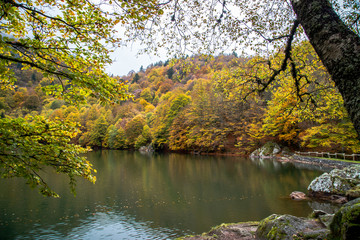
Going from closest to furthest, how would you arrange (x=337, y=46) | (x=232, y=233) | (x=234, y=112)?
(x=337, y=46)
(x=232, y=233)
(x=234, y=112)

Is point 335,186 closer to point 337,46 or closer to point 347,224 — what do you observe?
point 347,224

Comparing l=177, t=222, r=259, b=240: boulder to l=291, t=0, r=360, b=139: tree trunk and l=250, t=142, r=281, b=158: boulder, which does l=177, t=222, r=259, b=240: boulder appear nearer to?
l=291, t=0, r=360, b=139: tree trunk

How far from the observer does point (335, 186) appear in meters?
12.2

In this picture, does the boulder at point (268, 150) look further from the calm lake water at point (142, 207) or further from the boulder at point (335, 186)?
the boulder at point (335, 186)

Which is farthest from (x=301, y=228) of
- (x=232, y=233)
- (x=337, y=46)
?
(x=337, y=46)

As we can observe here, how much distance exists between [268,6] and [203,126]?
A: 124 feet

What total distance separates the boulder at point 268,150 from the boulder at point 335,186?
2042 cm

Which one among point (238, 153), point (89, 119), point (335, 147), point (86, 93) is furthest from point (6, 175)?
point (89, 119)

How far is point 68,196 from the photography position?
13219 mm

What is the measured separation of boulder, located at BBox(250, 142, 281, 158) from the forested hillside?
5.76 ft

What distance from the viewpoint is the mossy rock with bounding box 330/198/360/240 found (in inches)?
131

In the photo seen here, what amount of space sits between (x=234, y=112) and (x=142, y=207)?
31.4 metres

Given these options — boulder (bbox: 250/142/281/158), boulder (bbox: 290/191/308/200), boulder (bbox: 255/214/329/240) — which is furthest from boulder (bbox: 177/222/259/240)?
boulder (bbox: 250/142/281/158)

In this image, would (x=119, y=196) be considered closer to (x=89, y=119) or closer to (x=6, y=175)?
(x=6, y=175)
